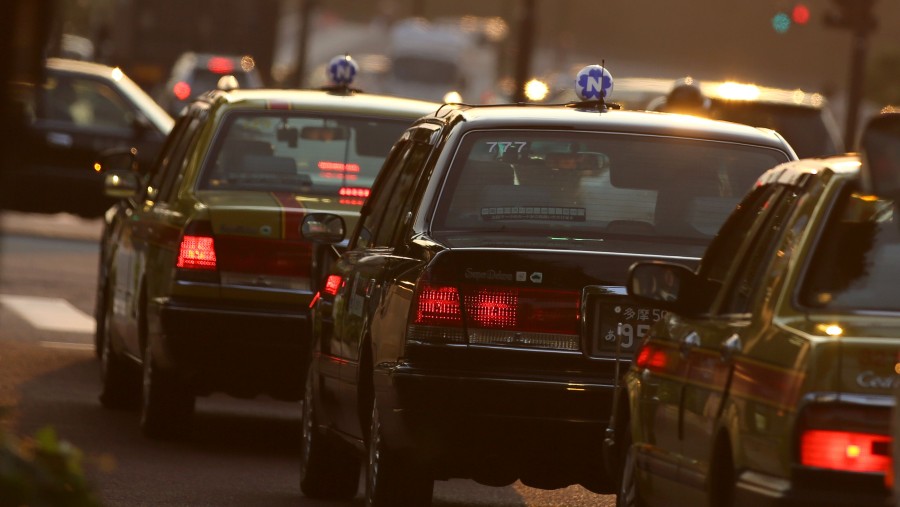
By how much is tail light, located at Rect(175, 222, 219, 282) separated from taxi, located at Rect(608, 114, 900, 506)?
433 cm

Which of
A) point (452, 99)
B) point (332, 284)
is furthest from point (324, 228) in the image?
point (452, 99)

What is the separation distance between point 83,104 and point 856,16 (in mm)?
Result: 7950

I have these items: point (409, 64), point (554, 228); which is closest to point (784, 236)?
point (554, 228)

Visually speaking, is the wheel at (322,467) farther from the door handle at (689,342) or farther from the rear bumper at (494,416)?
the door handle at (689,342)

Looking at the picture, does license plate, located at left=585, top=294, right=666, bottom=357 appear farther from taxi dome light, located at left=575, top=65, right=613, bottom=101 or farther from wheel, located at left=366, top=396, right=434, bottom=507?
taxi dome light, located at left=575, top=65, right=613, bottom=101

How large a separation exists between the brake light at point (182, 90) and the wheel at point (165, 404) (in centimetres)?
3675

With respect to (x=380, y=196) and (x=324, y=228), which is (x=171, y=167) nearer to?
(x=324, y=228)

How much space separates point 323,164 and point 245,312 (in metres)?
1.26

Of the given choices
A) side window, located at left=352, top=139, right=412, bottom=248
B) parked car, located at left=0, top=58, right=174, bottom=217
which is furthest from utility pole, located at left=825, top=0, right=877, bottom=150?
side window, located at left=352, top=139, right=412, bottom=248

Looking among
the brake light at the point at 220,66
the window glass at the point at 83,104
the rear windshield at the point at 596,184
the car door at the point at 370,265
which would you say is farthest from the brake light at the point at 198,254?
the brake light at the point at 220,66

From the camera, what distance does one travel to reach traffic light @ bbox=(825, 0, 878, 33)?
981 inches

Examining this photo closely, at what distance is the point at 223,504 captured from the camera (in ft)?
30.9

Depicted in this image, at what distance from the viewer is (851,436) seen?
5113mm

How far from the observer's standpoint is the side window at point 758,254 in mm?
6016
